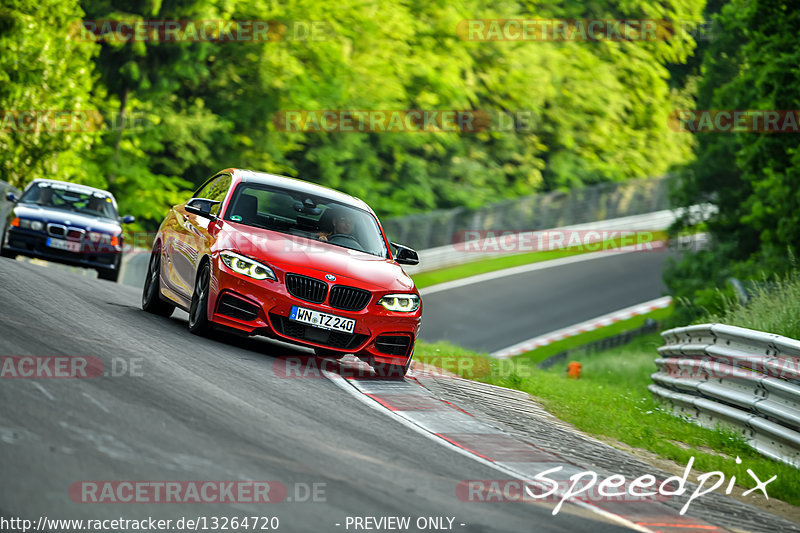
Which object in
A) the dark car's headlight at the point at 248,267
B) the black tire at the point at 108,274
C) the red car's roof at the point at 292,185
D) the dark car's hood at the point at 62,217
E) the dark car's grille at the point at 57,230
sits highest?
the red car's roof at the point at 292,185

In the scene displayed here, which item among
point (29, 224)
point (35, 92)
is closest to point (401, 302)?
point (29, 224)

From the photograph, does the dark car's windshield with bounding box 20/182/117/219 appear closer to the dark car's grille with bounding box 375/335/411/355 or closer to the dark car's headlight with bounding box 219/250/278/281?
the dark car's headlight with bounding box 219/250/278/281

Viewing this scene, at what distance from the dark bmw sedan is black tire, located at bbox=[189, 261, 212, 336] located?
8117 mm

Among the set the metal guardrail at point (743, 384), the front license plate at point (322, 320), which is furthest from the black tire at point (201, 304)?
the metal guardrail at point (743, 384)

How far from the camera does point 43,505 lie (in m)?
4.89

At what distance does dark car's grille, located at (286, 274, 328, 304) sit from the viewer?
10.1 metres

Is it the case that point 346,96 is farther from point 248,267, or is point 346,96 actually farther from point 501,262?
point 248,267

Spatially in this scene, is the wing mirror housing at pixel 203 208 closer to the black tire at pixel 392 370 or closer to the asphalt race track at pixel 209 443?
the asphalt race track at pixel 209 443

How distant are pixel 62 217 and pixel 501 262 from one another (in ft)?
82.2

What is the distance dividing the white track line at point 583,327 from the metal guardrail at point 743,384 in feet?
41.0

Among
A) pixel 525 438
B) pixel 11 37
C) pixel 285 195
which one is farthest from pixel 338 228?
pixel 11 37

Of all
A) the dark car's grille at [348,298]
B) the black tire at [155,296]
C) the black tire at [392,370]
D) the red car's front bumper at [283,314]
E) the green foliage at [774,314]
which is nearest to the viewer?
the red car's front bumper at [283,314]

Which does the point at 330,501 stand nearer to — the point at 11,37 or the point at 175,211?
the point at 175,211

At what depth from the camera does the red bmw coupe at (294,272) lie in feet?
33.0
